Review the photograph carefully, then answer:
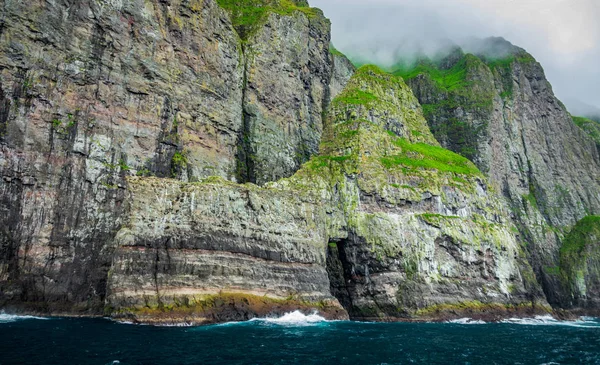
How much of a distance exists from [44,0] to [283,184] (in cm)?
3794

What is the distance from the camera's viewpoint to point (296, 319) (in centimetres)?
5225

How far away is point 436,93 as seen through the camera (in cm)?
13088

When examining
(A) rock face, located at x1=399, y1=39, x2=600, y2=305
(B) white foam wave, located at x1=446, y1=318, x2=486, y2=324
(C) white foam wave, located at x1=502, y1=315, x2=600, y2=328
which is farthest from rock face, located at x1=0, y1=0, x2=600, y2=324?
(A) rock face, located at x1=399, y1=39, x2=600, y2=305

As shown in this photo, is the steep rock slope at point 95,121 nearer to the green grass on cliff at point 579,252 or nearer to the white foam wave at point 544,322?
the white foam wave at point 544,322

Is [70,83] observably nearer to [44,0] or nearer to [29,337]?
[44,0]

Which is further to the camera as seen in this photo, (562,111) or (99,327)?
(562,111)

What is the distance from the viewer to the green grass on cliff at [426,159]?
78.1 m

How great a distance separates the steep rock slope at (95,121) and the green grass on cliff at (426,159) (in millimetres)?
19601

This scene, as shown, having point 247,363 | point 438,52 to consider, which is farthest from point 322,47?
point 438,52

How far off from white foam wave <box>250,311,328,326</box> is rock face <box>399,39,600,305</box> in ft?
233

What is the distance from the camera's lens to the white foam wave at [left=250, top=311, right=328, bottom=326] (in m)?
48.6

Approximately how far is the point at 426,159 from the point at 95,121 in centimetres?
5571

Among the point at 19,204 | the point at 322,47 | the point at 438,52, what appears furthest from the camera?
the point at 438,52

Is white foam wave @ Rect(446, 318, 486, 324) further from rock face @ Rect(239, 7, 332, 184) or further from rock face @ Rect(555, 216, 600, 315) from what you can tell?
rock face @ Rect(555, 216, 600, 315)
